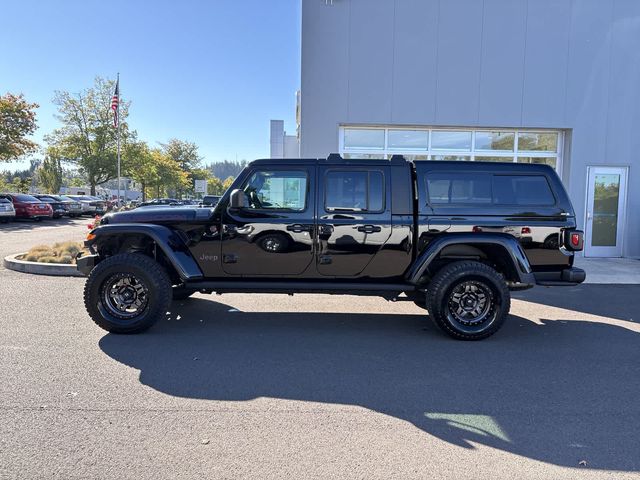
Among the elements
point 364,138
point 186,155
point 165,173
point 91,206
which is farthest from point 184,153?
point 364,138

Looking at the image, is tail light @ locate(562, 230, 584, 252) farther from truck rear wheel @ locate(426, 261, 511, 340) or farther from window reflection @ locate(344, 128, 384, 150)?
window reflection @ locate(344, 128, 384, 150)

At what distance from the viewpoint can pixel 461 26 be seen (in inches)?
421

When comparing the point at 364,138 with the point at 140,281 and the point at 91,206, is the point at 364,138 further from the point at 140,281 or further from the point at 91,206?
the point at 91,206

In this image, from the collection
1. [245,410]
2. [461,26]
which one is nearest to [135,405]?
[245,410]

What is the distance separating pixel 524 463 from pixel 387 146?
9313 mm

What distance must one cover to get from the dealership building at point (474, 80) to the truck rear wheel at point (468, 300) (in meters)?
6.54

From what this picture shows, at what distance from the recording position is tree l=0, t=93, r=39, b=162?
27.7m

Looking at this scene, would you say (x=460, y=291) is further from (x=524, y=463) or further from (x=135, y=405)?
(x=135, y=405)

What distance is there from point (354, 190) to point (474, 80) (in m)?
7.17

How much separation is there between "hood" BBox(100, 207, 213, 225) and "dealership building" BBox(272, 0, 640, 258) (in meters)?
5.96

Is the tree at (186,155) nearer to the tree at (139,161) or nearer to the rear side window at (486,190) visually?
the tree at (139,161)

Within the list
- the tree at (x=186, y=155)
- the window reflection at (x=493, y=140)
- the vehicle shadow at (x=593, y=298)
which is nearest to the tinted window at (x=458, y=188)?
the vehicle shadow at (x=593, y=298)

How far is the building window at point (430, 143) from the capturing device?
11289 millimetres

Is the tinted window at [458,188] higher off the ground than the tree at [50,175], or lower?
lower
